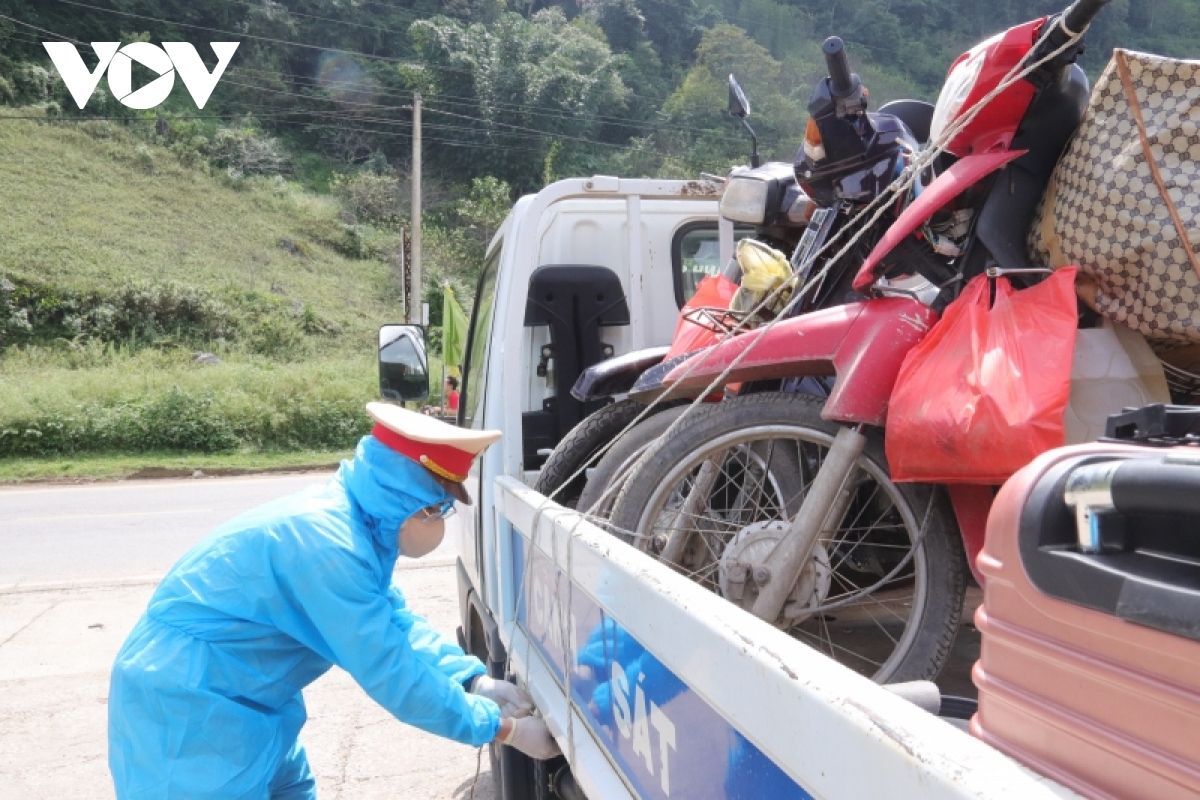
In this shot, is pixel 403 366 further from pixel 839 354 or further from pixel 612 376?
pixel 839 354

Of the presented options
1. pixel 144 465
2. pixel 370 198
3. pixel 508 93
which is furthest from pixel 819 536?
pixel 508 93

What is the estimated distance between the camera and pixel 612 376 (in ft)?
9.58

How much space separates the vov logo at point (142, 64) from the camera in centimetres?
3509

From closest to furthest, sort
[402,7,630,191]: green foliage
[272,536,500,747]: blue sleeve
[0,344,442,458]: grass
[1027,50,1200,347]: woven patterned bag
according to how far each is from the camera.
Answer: [1027,50,1200,347]: woven patterned bag → [272,536,500,747]: blue sleeve → [0,344,442,458]: grass → [402,7,630,191]: green foliage

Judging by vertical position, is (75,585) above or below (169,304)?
below

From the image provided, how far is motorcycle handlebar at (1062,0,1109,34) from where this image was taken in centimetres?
167

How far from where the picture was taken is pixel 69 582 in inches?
280

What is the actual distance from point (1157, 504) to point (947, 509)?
126 cm

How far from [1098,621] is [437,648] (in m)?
1.95

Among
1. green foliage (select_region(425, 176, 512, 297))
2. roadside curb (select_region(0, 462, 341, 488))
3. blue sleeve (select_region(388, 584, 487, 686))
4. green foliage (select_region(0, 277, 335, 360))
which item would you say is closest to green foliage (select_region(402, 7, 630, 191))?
green foliage (select_region(425, 176, 512, 297))

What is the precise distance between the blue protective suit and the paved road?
189 centimetres

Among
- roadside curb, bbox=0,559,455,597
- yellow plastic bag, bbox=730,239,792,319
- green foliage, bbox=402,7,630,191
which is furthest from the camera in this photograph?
green foliage, bbox=402,7,630,191

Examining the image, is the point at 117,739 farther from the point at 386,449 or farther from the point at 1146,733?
the point at 1146,733

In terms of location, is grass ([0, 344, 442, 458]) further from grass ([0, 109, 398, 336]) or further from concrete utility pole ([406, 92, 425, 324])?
grass ([0, 109, 398, 336])
